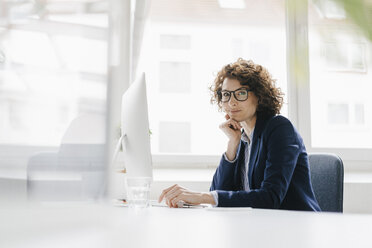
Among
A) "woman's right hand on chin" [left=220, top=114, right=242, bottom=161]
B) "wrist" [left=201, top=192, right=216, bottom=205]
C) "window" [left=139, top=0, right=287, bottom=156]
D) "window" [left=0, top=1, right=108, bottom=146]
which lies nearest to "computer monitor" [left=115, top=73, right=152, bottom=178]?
"wrist" [left=201, top=192, right=216, bottom=205]

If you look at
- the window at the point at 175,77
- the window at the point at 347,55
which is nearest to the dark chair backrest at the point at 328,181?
the window at the point at 175,77

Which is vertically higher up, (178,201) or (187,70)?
(187,70)

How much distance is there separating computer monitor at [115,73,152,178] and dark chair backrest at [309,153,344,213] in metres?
0.97

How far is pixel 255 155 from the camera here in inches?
76.4

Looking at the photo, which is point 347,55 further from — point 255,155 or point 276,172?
point 255,155

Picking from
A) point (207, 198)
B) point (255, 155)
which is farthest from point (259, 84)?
point (207, 198)

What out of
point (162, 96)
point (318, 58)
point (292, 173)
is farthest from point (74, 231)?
point (162, 96)

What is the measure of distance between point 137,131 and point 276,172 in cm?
73

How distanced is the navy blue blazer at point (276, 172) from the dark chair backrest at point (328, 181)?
0.10 m

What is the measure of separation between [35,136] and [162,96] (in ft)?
9.42

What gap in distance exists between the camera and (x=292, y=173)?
179 centimetres

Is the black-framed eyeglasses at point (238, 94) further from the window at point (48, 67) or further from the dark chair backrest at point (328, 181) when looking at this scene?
the window at point (48, 67)

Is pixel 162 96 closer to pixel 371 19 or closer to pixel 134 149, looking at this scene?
pixel 134 149

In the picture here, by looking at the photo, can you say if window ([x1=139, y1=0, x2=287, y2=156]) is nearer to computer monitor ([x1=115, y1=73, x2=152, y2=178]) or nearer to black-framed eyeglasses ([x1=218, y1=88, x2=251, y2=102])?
black-framed eyeglasses ([x1=218, y1=88, x2=251, y2=102])
